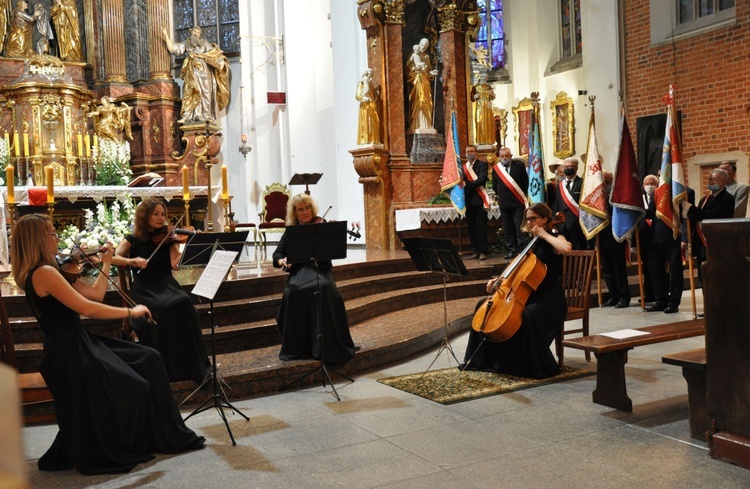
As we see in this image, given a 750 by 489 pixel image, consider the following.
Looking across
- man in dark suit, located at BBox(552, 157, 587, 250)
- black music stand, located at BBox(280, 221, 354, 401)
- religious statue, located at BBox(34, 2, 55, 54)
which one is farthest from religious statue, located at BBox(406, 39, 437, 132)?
religious statue, located at BBox(34, 2, 55, 54)

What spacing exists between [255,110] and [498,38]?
24.4 feet

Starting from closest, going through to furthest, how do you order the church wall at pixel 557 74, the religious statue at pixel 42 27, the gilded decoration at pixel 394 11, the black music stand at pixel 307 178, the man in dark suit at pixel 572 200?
the man in dark suit at pixel 572 200 < the black music stand at pixel 307 178 < the gilded decoration at pixel 394 11 < the church wall at pixel 557 74 < the religious statue at pixel 42 27

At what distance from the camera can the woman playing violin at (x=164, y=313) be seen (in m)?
5.58

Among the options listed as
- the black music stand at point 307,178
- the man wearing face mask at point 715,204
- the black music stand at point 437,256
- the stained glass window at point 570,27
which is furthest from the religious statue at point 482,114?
the stained glass window at point 570,27

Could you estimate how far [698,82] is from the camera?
13602 mm

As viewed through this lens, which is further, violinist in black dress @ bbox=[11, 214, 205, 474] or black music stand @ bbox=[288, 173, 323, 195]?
black music stand @ bbox=[288, 173, 323, 195]

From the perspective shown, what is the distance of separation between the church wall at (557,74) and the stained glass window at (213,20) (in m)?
7.30

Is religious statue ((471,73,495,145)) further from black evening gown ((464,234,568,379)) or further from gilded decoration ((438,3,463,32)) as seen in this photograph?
black evening gown ((464,234,568,379))

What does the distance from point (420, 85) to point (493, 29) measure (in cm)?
1015

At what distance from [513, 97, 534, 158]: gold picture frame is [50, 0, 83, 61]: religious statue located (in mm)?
10909

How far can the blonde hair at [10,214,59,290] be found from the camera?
3.99 metres

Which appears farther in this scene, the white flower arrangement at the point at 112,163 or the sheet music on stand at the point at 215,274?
the white flower arrangement at the point at 112,163

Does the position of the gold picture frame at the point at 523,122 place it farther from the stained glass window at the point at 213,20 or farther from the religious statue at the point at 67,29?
the religious statue at the point at 67,29

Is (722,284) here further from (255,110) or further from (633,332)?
(255,110)
